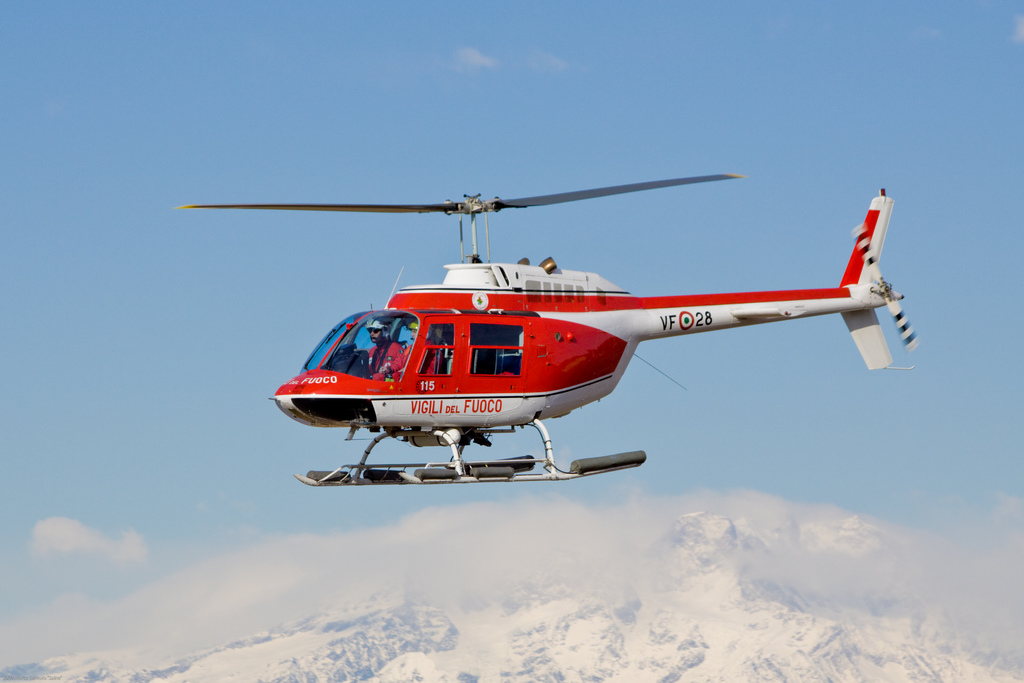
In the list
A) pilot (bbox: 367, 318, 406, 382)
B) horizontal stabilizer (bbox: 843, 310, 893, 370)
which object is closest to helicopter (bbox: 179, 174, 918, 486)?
pilot (bbox: 367, 318, 406, 382)

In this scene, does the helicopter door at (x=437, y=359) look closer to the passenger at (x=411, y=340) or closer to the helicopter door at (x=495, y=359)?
the passenger at (x=411, y=340)

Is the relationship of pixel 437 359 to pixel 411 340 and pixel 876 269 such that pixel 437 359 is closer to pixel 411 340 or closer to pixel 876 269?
pixel 411 340

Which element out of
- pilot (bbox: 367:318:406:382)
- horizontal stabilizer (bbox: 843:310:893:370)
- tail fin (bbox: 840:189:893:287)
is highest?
tail fin (bbox: 840:189:893:287)

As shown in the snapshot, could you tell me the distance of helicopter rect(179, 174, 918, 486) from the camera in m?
32.2

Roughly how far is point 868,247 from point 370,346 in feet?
58.9

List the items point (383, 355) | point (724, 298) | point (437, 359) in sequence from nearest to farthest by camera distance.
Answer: point (383, 355) < point (437, 359) < point (724, 298)

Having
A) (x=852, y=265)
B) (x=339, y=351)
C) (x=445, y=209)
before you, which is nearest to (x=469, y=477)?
(x=339, y=351)

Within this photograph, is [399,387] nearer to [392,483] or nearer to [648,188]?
[392,483]

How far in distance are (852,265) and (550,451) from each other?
13.6 metres

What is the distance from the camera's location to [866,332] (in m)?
41.8

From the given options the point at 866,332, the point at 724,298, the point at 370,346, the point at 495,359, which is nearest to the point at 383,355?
the point at 370,346

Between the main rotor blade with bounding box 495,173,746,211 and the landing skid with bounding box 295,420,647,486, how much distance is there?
5868 mm

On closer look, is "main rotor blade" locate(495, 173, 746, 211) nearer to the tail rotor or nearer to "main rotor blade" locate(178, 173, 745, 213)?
"main rotor blade" locate(178, 173, 745, 213)

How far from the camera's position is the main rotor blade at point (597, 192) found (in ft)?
111
